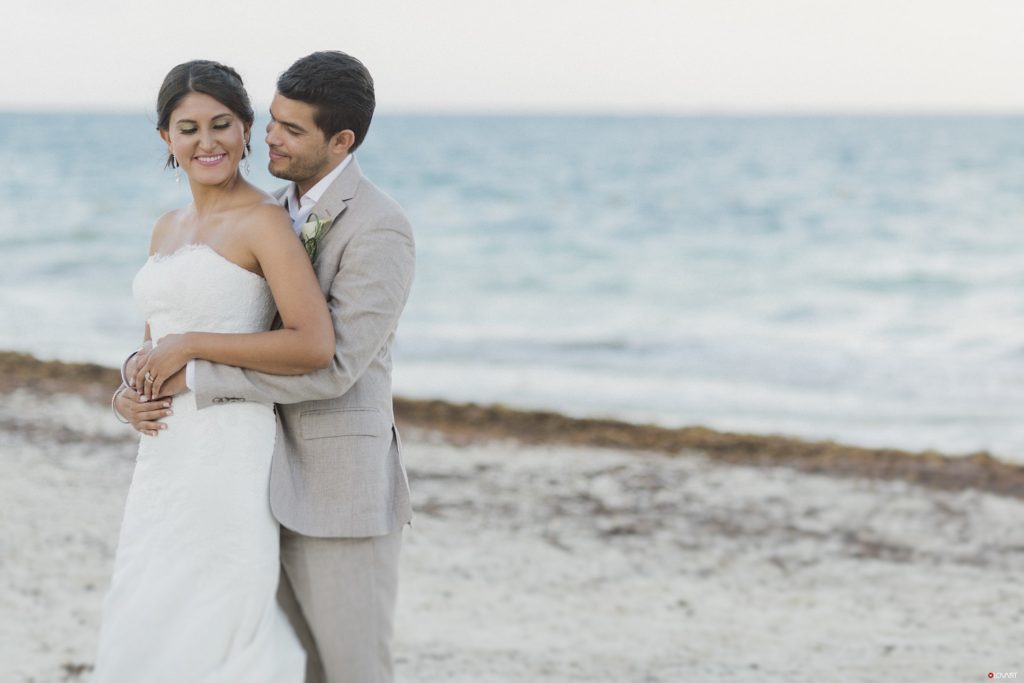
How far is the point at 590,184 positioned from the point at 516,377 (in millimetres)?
26335

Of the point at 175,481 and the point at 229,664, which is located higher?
the point at 175,481

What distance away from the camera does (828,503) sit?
6.91 metres

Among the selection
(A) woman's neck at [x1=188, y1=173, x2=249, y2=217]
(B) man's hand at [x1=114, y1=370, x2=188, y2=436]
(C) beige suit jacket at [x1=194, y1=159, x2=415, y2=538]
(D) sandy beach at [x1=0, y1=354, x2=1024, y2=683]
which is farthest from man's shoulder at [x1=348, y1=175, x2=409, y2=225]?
(D) sandy beach at [x1=0, y1=354, x2=1024, y2=683]

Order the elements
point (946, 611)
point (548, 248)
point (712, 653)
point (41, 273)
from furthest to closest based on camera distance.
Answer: point (548, 248) < point (41, 273) < point (946, 611) < point (712, 653)

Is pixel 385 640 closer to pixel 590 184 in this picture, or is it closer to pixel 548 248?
pixel 548 248

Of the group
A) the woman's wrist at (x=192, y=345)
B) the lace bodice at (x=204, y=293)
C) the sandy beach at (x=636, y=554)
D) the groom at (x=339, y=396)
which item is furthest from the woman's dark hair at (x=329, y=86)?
the sandy beach at (x=636, y=554)

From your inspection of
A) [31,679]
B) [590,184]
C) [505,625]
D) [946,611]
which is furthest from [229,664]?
[590,184]

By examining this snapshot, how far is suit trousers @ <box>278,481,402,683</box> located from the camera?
9.14 ft

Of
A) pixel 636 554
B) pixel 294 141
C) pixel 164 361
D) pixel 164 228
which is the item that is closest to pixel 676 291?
pixel 636 554

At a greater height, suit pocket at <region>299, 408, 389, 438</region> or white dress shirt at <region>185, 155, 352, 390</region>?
white dress shirt at <region>185, 155, 352, 390</region>

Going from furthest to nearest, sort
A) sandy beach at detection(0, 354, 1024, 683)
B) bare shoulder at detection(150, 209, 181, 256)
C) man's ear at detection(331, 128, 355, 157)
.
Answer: sandy beach at detection(0, 354, 1024, 683) < bare shoulder at detection(150, 209, 181, 256) < man's ear at detection(331, 128, 355, 157)

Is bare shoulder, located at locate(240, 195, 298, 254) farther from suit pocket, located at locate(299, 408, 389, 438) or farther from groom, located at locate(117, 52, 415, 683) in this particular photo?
suit pocket, located at locate(299, 408, 389, 438)

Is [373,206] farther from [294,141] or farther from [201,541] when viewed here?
[201,541]

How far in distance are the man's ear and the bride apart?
203mm
